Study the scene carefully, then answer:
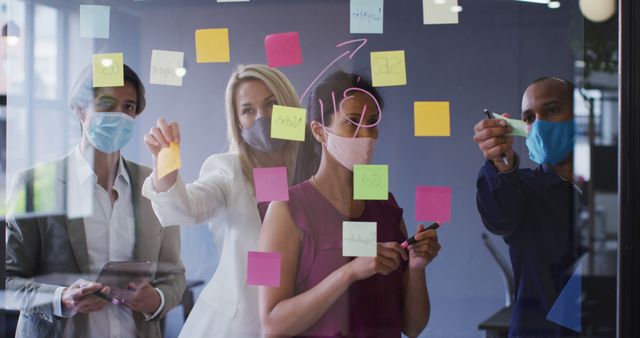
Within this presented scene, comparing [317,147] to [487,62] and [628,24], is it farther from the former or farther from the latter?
[628,24]

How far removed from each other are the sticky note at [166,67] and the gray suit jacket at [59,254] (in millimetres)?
307

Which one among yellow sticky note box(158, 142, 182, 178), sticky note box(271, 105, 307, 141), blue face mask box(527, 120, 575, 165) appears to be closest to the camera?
blue face mask box(527, 120, 575, 165)

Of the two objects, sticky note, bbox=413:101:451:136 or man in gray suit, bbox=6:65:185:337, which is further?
man in gray suit, bbox=6:65:185:337

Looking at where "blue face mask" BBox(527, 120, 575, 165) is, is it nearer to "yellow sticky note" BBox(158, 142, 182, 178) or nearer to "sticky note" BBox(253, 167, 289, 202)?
"sticky note" BBox(253, 167, 289, 202)

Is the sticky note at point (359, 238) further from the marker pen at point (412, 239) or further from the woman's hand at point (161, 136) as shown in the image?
the woman's hand at point (161, 136)

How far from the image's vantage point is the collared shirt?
8.42 ft

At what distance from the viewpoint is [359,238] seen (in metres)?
2.37

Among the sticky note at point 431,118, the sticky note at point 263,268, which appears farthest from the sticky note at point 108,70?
the sticky note at point 431,118

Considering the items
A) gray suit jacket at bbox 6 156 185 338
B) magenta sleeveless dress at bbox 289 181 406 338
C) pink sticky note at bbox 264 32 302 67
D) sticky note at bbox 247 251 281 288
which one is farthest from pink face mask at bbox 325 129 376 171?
gray suit jacket at bbox 6 156 185 338

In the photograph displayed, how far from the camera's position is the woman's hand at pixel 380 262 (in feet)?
7.72

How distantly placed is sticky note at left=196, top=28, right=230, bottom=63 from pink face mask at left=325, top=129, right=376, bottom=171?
17.1 inches

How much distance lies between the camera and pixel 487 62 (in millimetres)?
2301

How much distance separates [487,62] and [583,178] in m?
0.45

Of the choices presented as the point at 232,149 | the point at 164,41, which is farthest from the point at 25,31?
the point at 232,149
